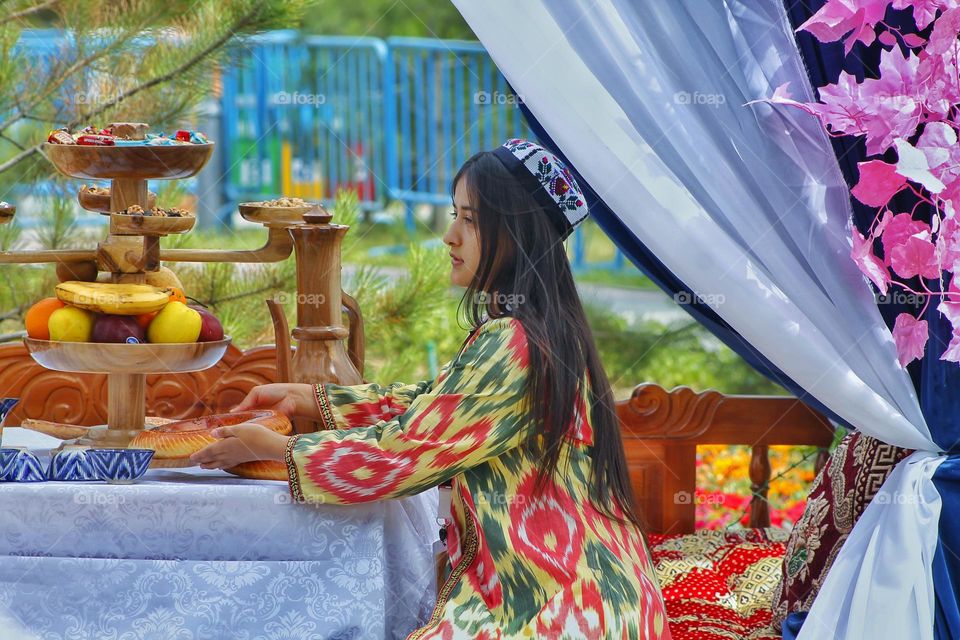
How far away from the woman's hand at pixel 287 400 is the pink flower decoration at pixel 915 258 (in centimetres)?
90

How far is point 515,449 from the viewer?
164cm

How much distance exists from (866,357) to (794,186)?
29cm

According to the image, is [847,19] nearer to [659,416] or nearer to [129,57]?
[659,416]

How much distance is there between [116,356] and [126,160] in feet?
0.97

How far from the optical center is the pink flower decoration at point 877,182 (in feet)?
5.19

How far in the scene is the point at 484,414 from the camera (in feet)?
5.17

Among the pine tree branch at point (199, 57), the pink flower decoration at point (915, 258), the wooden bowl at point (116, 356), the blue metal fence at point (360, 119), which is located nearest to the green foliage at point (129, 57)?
the pine tree branch at point (199, 57)

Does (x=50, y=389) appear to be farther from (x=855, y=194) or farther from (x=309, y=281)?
(x=855, y=194)

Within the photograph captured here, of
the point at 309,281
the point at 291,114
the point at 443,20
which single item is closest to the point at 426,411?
Answer: the point at 309,281

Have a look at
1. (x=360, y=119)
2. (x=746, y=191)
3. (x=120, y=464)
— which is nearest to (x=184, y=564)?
(x=120, y=464)

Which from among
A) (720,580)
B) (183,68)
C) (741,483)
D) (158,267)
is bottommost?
(741,483)

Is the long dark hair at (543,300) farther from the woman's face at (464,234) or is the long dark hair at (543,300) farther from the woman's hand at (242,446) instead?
the woman's hand at (242,446)

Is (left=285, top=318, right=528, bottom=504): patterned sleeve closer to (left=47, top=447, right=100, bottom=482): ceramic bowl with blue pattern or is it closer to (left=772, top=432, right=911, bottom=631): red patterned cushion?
(left=47, top=447, right=100, bottom=482): ceramic bowl with blue pattern

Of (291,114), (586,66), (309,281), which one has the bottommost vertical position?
(309,281)
